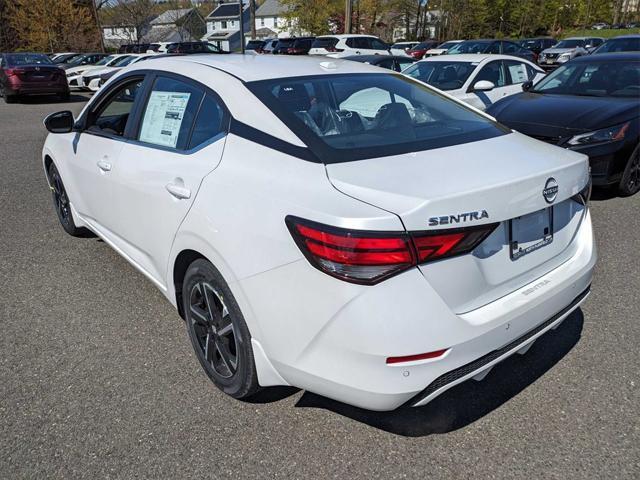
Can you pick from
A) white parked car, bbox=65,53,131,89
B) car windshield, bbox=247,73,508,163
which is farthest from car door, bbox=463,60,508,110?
white parked car, bbox=65,53,131,89

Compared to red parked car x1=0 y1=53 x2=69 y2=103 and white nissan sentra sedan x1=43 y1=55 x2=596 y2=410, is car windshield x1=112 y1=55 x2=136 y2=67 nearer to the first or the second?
red parked car x1=0 y1=53 x2=69 y2=103

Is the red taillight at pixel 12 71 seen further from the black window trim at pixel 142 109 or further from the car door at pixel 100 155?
the black window trim at pixel 142 109

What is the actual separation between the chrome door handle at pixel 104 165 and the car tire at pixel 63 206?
126 cm

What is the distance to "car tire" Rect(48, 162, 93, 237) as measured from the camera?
4523 millimetres

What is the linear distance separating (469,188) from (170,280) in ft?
5.53

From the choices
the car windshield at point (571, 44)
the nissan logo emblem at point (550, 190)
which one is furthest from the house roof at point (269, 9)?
the nissan logo emblem at point (550, 190)

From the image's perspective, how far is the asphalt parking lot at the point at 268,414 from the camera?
2156 millimetres

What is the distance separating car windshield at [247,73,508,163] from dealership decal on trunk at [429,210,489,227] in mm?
504

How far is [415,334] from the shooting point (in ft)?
5.93

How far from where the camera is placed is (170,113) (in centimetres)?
287

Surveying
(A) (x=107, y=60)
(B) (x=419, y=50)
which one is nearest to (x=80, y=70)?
(A) (x=107, y=60)

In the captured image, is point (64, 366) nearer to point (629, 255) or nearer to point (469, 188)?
point (469, 188)

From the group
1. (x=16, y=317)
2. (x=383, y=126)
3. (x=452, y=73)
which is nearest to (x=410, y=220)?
(x=383, y=126)

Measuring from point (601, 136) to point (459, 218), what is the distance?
4433mm
